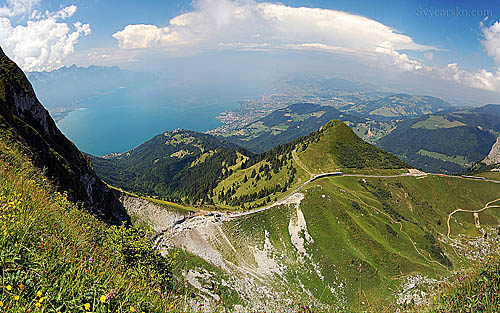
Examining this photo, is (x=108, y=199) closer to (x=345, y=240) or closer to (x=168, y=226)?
(x=168, y=226)

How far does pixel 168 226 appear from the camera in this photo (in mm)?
62812

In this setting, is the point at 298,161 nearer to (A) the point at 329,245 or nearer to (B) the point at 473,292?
(A) the point at 329,245

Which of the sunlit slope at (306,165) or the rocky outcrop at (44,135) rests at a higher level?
the rocky outcrop at (44,135)

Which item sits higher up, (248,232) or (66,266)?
(66,266)

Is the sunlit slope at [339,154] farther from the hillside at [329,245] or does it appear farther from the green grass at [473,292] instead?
the green grass at [473,292]

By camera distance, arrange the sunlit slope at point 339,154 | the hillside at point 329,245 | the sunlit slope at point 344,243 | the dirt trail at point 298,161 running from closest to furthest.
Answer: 1. the hillside at point 329,245
2. the sunlit slope at point 344,243
3. the dirt trail at point 298,161
4. the sunlit slope at point 339,154

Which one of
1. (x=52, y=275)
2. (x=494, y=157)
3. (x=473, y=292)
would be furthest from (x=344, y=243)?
(x=494, y=157)

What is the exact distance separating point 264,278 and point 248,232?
41.6 ft

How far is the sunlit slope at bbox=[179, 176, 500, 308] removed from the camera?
5222cm

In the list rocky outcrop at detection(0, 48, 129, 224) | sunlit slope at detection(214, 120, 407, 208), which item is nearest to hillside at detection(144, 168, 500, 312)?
sunlit slope at detection(214, 120, 407, 208)

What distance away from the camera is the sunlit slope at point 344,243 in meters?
52.2

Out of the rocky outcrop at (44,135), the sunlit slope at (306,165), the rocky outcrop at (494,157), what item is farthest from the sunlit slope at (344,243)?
the rocky outcrop at (494,157)

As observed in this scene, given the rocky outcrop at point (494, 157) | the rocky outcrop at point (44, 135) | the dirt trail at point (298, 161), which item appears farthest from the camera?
the rocky outcrop at point (494, 157)

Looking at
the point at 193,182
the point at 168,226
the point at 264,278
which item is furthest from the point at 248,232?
the point at 193,182
